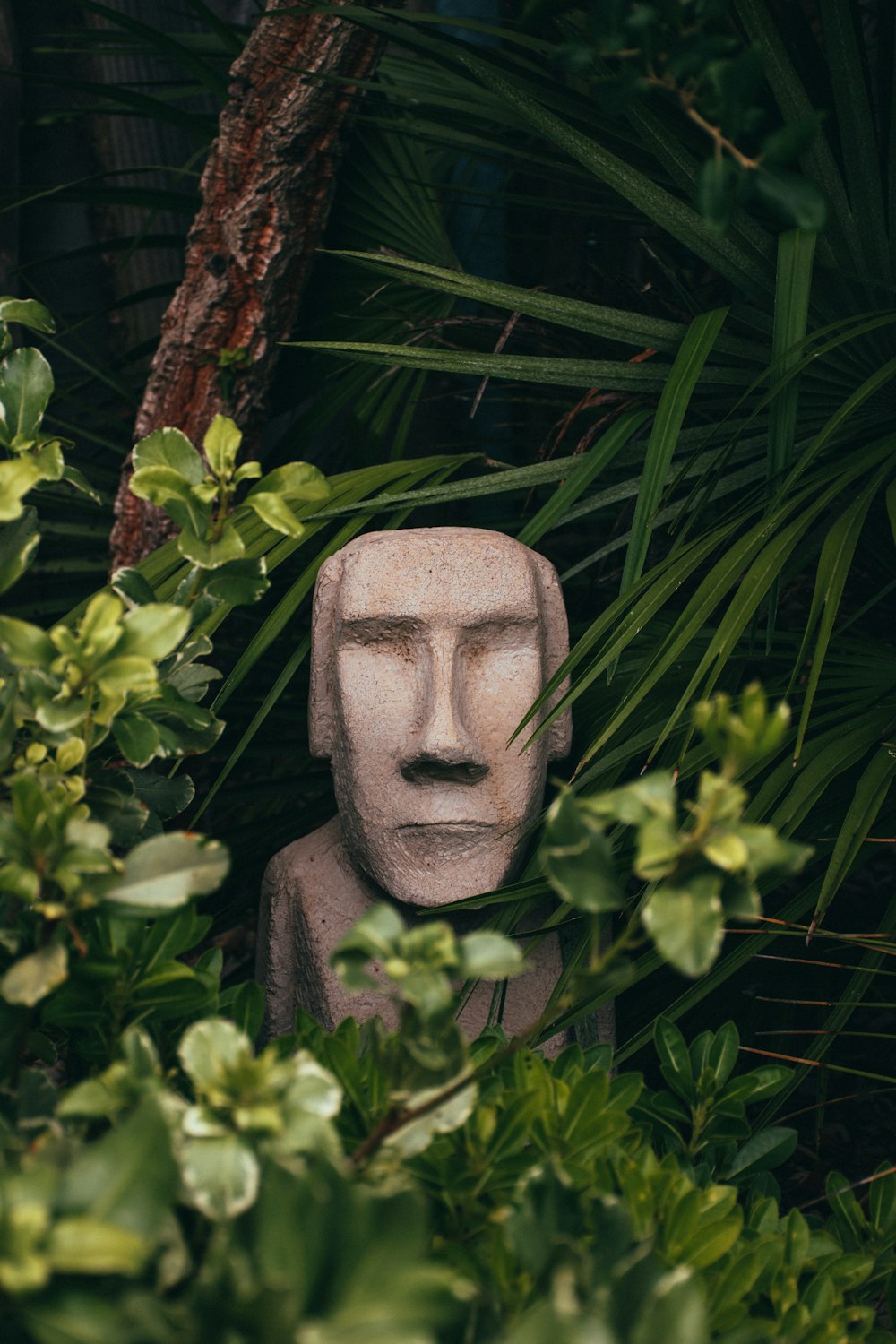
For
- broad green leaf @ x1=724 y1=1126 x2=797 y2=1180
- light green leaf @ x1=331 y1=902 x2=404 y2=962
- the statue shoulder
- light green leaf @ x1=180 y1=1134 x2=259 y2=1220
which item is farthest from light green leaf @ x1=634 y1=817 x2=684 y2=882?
the statue shoulder

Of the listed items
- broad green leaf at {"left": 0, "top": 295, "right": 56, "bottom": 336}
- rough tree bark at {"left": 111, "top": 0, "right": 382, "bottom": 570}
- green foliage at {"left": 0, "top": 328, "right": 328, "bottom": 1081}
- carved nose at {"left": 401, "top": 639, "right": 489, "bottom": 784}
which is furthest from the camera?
rough tree bark at {"left": 111, "top": 0, "right": 382, "bottom": 570}

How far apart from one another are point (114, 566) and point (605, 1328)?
5.46 ft

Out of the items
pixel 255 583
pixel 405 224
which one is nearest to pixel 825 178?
pixel 405 224

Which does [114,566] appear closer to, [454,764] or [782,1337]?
[454,764]

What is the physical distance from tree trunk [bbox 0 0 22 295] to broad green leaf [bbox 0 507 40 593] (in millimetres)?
2050

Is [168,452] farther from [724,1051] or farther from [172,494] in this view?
[724,1051]

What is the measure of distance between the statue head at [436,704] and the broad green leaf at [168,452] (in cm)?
59

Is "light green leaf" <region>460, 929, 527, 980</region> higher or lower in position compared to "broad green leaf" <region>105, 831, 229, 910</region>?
lower

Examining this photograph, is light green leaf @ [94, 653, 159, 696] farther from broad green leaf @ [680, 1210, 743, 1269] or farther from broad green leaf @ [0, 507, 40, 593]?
broad green leaf @ [680, 1210, 743, 1269]

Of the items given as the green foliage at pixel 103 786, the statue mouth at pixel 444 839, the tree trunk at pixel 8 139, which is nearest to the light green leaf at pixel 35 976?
the green foliage at pixel 103 786

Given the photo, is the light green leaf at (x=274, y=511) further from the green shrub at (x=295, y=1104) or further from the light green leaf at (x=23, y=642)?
the light green leaf at (x=23, y=642)

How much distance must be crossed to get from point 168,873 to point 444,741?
0.70 m

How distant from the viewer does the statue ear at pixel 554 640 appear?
60.9 inches

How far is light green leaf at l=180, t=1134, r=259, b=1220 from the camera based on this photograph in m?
0.57
